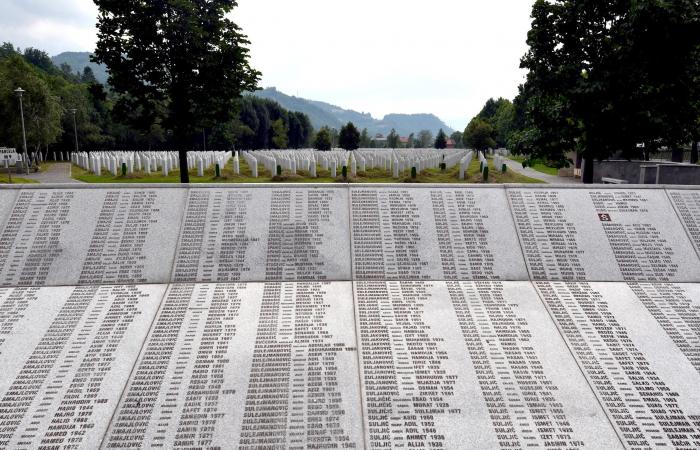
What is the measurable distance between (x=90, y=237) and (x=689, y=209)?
8.94 m

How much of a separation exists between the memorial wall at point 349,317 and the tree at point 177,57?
1280 cm

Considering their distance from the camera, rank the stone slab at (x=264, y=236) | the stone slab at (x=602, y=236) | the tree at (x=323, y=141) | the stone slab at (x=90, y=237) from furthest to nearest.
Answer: the tree at (x=323, y=141), the stone slab at (x=602, y=236), the stone slab at (x=264, y=236), the stone slab at (x=90, y=237)

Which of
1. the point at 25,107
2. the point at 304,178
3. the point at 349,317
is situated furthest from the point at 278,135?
the point at 349,317

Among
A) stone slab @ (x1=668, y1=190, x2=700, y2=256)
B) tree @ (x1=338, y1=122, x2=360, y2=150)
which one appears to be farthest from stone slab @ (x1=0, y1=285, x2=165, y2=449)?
tree @ (x1=338, y1=122, x2=360, y2=150)

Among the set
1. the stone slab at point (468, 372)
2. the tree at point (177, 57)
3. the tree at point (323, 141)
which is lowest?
the stone slab at point (468, 372)

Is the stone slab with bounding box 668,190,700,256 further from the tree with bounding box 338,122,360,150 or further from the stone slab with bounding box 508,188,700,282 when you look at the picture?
the tree with bounding box 338,122,360,150

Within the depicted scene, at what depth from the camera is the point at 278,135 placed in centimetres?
8469

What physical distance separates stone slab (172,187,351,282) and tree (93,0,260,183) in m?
13.2

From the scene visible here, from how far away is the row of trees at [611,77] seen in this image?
1339 centimetres

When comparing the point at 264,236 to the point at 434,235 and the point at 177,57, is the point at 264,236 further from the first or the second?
the point at 177,57

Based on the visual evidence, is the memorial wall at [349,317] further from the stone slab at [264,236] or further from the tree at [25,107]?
the tree at [25,107]

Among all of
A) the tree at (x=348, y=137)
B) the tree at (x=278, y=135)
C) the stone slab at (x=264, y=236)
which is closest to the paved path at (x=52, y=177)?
the stone slab at (x=264, y=236)

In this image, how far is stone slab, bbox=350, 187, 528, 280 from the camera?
6.08 meters

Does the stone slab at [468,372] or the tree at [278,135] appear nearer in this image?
the stone slab at [468,372]
